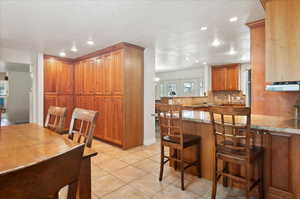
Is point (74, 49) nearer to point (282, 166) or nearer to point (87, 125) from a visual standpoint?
point (87, 125)

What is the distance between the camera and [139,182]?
247 centimetres

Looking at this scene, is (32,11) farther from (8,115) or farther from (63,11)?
(8,115)

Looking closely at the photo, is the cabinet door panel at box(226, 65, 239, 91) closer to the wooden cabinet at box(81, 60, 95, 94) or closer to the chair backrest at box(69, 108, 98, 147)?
the wooden cabinet at box(81, 60, 95, 94)

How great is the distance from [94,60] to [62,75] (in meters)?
1.30

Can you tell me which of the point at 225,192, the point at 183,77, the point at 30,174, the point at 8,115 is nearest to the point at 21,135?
the point at 30,174

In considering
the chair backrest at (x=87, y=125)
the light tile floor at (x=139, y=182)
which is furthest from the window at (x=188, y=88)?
the chair backrest at (x=87, y=125)

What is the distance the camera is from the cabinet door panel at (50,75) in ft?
16.2

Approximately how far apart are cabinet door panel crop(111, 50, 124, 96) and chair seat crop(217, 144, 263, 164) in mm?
2503

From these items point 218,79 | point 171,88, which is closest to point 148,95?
point 218,79

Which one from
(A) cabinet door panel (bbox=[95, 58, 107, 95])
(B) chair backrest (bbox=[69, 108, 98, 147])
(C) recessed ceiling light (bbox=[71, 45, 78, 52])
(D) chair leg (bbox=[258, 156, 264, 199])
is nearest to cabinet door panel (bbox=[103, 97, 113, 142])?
(A) cabinet door panel (bbox=[95, 58, 107, 95])

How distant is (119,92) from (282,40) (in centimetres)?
297

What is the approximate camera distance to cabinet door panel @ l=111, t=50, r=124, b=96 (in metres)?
3.91

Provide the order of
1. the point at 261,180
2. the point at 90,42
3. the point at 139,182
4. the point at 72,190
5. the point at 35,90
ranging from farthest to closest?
the point at 35,90 < the point at 90,42 < the point at 139,182 < the point at 261,180 < the point at 72,190

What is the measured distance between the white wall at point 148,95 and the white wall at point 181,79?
4.29 metres
